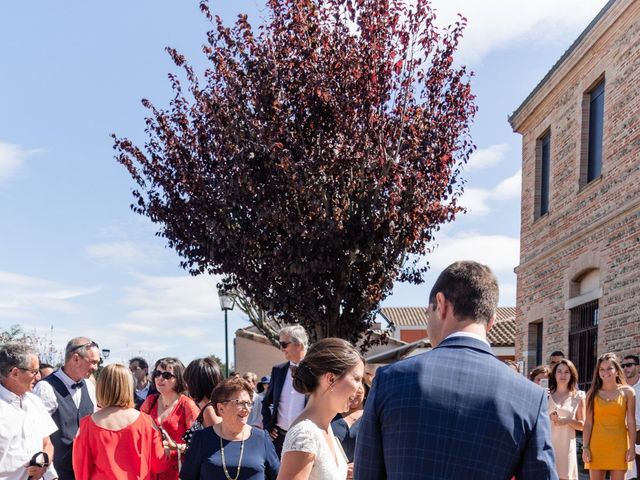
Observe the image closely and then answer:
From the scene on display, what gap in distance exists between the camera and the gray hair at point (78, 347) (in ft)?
22.0

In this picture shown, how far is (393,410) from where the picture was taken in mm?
2650

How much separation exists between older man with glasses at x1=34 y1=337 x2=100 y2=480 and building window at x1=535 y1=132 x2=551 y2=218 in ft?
48.7

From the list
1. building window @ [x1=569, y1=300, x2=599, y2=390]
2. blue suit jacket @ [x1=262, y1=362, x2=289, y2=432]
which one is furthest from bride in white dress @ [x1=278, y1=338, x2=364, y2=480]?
building window @ [x1=569, y1=300, x2=599, y2=390]

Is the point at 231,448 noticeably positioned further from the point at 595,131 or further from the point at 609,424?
the point at 595,131

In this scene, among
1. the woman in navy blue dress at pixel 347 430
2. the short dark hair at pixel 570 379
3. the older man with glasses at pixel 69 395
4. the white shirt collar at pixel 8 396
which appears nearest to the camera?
the white shirt collar at pixel 8 396

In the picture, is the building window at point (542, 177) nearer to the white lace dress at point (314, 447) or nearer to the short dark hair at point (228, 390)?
the short dark hair at point (228, 390)

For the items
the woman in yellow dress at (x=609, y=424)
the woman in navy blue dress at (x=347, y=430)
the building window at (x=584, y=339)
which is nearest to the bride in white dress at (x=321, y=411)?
the woman in navy blue dress at (x=347, y=430)

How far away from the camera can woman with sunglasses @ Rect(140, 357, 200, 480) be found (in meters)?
6.85

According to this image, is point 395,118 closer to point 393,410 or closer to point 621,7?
point 621,7

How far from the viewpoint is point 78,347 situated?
6.73m

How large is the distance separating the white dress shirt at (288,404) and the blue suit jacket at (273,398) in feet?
0.13

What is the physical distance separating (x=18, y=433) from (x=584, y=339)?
1313 cm

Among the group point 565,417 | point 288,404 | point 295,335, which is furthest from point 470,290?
point 565,417

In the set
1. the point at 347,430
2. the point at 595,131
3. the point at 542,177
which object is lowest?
the point at 347,430
